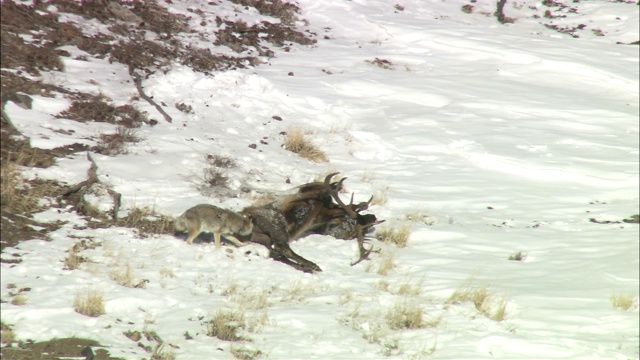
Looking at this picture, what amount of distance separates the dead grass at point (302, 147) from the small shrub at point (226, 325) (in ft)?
19.3

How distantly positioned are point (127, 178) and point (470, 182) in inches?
240

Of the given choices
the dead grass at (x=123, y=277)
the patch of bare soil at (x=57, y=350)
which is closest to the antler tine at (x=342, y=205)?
the dead grass at (x=123, y=277)

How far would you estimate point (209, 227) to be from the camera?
7.09m

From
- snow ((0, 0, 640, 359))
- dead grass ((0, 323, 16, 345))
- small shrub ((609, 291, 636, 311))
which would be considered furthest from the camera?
small shrub ((609, 291, 636, 311))

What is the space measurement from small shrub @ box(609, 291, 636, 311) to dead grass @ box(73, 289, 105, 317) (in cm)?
502

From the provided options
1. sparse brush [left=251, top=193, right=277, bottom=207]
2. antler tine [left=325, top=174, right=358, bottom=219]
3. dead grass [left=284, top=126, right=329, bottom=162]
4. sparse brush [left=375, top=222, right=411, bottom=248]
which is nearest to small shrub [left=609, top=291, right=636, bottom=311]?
sparse brush [left=375, top=222, right=411, bottom=248]

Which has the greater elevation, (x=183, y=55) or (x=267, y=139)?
(x=183, y=55)

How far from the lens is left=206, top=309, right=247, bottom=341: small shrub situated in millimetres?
5125

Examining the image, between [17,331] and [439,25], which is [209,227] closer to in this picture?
[17,331]

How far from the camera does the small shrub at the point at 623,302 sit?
5957mm

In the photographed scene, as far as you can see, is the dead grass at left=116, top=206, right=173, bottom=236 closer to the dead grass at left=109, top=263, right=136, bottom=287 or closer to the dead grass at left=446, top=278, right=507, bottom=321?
the dead grass at left=109, top=263, right=136, bottom=287

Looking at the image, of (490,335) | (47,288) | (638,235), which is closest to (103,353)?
(47,288)

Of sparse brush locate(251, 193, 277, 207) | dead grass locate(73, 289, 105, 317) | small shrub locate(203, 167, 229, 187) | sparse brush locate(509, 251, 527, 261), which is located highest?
dead grass locate(73, 289, 105, 317)

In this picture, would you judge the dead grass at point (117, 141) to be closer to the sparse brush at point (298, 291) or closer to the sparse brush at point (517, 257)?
the sparse brush at point (298, 291)
